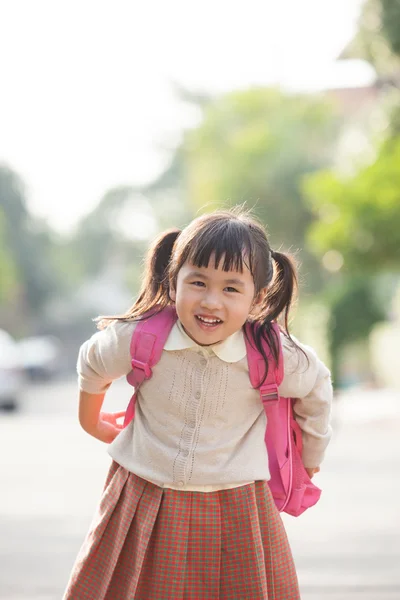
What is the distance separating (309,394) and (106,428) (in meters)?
0.64

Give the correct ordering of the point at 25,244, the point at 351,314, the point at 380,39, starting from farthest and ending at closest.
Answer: the point at 25,244 → the point at 351,314 → the point at 380,39

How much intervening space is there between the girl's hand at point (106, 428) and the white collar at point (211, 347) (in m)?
0.43

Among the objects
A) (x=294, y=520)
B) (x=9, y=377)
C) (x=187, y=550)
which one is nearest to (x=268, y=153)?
(x=9, y=377)

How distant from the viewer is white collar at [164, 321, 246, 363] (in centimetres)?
306

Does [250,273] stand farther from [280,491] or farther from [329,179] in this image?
[329,179]

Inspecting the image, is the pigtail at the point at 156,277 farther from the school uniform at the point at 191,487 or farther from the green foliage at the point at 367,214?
the green foliage at the point at 367,214

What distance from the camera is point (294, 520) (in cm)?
715

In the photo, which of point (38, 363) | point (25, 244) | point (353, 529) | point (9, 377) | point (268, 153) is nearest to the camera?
point (353, 529)

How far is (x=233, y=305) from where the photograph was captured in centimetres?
298

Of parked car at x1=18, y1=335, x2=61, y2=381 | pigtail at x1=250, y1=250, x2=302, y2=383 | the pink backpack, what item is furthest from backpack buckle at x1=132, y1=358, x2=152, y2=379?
parked car at x1=18, y1=335, x2=61, y2=381

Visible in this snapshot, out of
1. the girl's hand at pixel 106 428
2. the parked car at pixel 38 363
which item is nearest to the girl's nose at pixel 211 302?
the girl's hand at pixel 106 428

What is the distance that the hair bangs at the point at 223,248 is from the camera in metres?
2.97

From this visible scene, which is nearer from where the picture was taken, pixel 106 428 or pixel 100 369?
pixel 100 369

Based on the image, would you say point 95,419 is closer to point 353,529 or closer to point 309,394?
point 309,394
